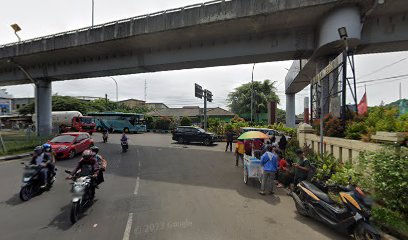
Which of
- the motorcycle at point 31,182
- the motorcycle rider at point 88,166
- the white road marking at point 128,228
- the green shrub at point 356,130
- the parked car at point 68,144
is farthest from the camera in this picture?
the parked car at point 68,144

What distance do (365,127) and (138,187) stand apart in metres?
8.04

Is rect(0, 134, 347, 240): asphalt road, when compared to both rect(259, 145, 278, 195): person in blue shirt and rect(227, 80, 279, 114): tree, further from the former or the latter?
rect(227, 80, 279, 114): tree

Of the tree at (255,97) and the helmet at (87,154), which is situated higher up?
the tree at (255,97)

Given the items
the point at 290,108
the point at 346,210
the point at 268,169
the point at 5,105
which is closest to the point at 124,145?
the point at 268,169

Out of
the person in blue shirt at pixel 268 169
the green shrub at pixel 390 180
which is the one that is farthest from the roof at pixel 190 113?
the green shrub at pixel 390 180

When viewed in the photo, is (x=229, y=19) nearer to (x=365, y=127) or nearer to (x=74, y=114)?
(x=365, y=127)

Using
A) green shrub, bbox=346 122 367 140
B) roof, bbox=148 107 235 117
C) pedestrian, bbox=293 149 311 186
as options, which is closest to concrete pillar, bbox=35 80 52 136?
pedestrian, bbox=293 149 311 186

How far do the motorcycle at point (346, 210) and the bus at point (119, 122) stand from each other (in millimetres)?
31841

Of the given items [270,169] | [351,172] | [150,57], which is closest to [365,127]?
[351,172]

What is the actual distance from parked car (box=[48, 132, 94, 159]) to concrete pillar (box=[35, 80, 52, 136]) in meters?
12.4

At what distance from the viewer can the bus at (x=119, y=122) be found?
34.4 m

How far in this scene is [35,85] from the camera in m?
23.4

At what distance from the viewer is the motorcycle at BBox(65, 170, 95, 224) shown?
208 inches

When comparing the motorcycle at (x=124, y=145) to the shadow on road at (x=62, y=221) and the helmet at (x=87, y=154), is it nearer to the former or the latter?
the helmet at (x=87, y=154)
